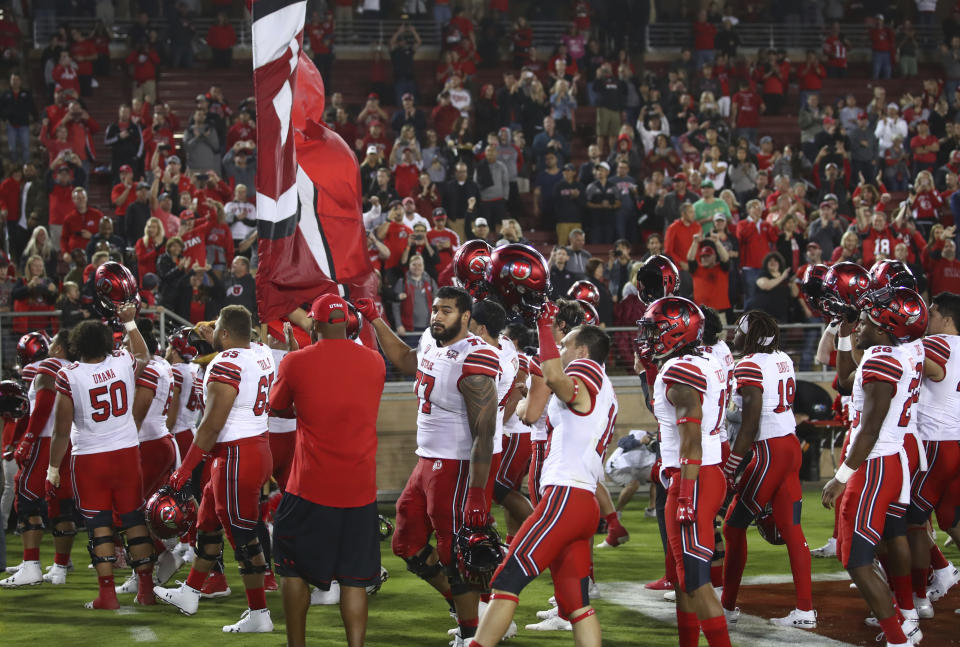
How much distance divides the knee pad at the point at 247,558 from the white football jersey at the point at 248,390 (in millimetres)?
719

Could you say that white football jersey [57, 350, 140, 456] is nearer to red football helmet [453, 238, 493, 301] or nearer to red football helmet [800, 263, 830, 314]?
red football helmet [453, 238, 493, 301]

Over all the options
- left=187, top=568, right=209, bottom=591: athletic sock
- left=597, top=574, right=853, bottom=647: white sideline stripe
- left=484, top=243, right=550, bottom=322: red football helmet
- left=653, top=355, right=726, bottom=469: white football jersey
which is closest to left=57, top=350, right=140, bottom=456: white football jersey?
left=187, top=568, right=209, bottom=591: athletic sock

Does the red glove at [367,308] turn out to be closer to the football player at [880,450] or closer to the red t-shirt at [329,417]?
the red t-shirt at [329,417]

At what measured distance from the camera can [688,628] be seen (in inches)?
251

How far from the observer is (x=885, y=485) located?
683 centimetres

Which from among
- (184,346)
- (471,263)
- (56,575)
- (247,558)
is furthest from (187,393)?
(471,263)

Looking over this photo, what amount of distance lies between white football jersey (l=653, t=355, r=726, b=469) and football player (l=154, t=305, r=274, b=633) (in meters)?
2.77

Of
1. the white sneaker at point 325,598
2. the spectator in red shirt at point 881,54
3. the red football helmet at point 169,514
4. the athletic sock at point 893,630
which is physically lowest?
the white sneaker at point 325,598

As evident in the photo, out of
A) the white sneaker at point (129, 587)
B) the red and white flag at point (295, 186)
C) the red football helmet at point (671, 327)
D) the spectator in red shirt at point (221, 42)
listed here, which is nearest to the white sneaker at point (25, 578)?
the white sneaker at point (129, 587)

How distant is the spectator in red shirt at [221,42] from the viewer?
21719 millimetres

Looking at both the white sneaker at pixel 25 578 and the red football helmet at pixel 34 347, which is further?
the red football helmet at pixel 34 347

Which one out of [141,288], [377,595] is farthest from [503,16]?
[377,595]

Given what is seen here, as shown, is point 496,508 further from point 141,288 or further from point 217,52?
point 217,52

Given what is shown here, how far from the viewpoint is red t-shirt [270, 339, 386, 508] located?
236 inches
